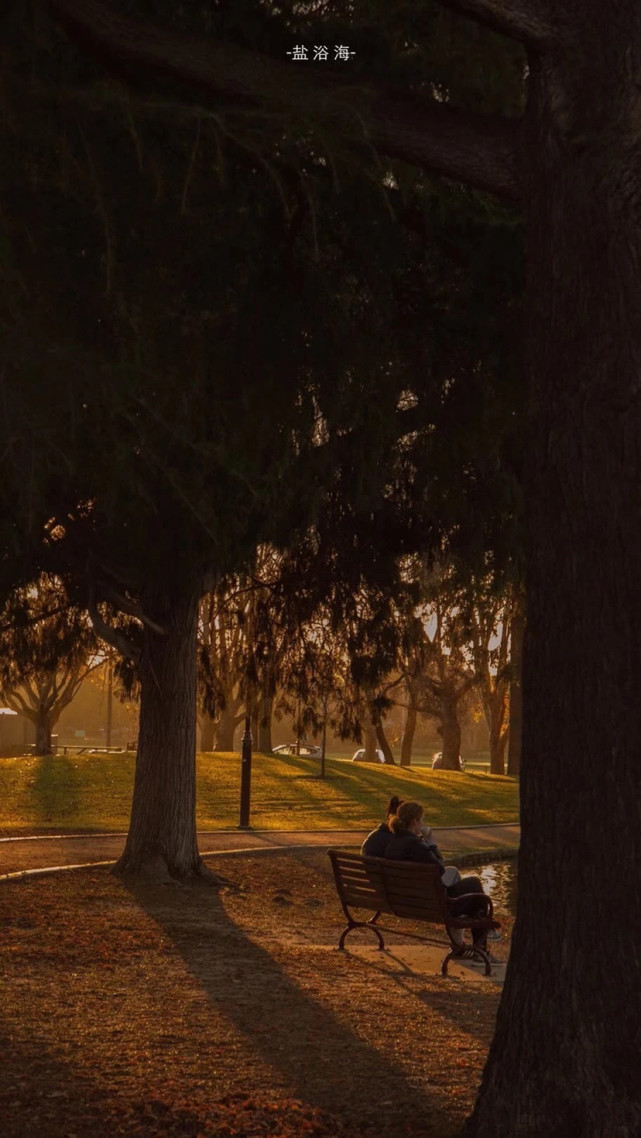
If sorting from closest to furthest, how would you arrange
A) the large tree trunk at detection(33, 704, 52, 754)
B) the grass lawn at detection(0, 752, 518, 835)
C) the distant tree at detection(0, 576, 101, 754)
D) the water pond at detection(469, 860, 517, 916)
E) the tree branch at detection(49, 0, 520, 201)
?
the tree branch at detection(49, 0, 520, 201) → the distant tree at detection(0, 576, 101, 754) → the water pond at detection(469, 860, 517, 916) → the grass lawn at detection(0, 752, 518, 835) → the large tree trunk at detection(33, 704, 52, 754)

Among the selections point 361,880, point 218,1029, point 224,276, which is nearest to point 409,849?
point 361,880

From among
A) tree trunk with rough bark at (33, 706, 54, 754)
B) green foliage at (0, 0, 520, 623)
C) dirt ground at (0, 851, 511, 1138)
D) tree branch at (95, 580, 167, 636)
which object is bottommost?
dirt ground at (0, 851, 511, 1138)

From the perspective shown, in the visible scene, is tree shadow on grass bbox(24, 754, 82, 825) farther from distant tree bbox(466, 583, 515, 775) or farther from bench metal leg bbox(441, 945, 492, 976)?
bench metal leg bbox(441, 945, 492, 976)

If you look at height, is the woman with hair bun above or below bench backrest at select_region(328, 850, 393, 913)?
above

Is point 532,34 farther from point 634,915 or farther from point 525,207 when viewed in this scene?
point 634,915

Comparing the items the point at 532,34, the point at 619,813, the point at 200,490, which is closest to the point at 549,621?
the point at 619,813

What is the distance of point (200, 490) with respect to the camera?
989 cm

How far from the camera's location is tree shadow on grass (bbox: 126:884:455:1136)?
630cm

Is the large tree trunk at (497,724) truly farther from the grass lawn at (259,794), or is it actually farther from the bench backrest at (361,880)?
the bench backrest at (361,880)

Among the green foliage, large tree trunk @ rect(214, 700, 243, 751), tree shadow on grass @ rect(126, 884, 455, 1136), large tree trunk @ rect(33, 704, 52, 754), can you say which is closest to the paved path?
tree shadow on grass @ rect(126, 884, 455, 1136)

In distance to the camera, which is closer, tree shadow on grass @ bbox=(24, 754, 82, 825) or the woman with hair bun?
the woman with hair bun

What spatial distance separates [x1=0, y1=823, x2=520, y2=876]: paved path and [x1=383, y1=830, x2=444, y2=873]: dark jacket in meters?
5.66

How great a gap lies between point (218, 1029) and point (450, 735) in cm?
4483

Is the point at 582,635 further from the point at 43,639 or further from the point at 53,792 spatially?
the point at 53,792
